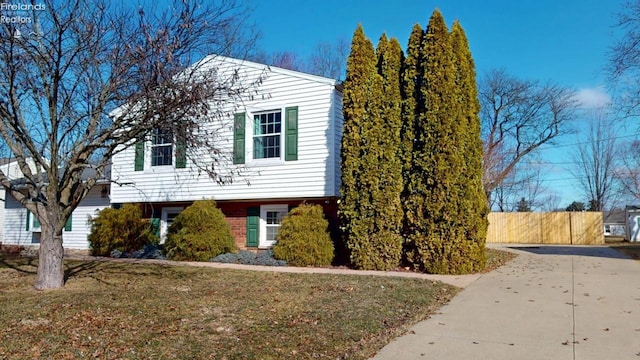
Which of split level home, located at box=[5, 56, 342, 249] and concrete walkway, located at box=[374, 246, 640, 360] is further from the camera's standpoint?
split level home, located at box=[5, 56, 342, 249]

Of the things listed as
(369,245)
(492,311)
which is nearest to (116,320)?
(492,311)

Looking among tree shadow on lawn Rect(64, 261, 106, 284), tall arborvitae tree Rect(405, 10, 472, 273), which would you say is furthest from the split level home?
tall arborvitae tree Rect(405, 10, 472, 273)

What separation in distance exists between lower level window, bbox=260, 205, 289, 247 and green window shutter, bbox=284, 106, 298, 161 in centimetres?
185

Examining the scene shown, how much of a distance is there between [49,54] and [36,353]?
4.60 meters

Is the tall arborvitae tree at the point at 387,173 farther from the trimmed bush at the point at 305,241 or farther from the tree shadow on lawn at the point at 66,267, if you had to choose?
the tree shadow on lawn at the point at 66,267

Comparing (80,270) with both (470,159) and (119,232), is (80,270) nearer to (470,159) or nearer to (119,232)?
(119,232)

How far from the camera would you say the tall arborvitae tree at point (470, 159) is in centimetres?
1096

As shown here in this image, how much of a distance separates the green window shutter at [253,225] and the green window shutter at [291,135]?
2.15 metres

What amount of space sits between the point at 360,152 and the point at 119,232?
8.10m

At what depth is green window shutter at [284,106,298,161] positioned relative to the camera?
44.9 feet

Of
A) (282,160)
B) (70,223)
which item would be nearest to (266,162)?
(282,160)

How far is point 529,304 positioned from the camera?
740 centimetres

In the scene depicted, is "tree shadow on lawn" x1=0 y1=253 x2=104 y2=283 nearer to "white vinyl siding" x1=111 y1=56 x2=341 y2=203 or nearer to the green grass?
the green grass

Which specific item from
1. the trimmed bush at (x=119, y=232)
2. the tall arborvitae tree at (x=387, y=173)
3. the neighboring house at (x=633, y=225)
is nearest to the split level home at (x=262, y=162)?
the trimmed bush at (x=119, y=232)
